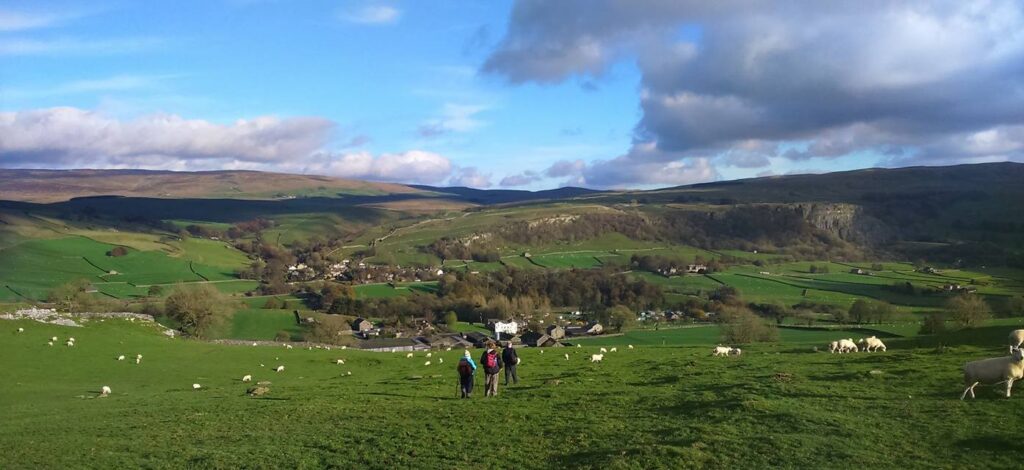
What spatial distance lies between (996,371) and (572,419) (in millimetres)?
12459

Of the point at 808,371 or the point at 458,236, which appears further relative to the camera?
the point at 458,236

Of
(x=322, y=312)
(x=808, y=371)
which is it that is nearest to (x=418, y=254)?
(x=322, y=312)

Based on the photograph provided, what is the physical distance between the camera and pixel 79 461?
1733 centimetres

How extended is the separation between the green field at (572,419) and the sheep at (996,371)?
0.47 meters

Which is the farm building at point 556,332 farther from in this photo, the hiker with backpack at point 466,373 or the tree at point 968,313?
the hiker with backpack at point 466,373

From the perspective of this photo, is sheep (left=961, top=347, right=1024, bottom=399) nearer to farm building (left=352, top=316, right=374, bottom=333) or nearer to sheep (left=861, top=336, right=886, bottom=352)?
sheep (left=861, top=336, right=886, bottom=352)

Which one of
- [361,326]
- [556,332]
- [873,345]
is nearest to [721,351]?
[873,345]

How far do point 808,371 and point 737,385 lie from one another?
4.77 m

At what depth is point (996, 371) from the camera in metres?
18.0

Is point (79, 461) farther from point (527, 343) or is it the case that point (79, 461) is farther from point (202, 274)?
point (202, 274)

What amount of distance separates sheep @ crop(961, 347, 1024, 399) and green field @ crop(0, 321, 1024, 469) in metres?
0.47

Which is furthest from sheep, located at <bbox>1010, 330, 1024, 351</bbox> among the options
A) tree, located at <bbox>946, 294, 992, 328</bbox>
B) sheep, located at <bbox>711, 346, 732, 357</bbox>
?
tree, located at <bbox>946, 294, 992, 328</bbox>

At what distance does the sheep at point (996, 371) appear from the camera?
17.8 m

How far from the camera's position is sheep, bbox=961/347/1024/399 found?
17.8m
